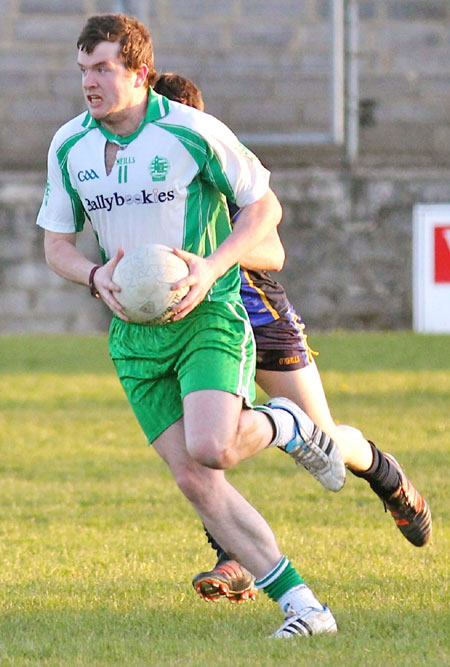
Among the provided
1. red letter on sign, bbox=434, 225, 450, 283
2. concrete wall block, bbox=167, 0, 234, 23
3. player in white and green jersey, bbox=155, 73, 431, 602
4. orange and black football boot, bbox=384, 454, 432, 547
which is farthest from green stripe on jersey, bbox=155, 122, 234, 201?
concrete wall block, bbox=167, 0, 234, 23

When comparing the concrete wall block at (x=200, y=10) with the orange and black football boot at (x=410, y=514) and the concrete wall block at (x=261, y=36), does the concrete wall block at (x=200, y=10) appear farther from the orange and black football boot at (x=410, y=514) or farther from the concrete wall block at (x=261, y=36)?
the orange and black football boot at (x=410, y=514)

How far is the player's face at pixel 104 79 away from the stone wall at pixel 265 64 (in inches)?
567

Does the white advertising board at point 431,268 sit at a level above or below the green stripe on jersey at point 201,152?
below

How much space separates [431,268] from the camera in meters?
16.5

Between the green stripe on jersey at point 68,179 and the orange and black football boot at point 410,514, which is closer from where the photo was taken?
the green stripe on jersey at point 68,179

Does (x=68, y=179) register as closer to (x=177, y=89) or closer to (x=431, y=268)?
(x=177, y=89)

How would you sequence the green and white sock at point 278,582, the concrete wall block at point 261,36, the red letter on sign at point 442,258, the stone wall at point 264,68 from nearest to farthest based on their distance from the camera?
the green and white sock at point 278,582
the red letter on sign at point 442,258
the stone wall at point 264,68
the concrete wall block at point 261,36

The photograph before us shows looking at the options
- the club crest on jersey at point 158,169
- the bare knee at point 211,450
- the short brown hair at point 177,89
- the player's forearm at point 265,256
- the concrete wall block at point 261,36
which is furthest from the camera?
the concrete wall block at point 261,36

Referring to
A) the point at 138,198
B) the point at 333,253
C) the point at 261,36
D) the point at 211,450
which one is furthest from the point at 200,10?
the point at 211,450

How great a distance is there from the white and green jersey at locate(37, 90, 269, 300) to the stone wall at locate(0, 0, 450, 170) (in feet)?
46.9

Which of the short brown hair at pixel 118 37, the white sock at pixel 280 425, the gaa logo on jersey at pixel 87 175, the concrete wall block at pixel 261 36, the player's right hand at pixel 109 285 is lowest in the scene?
the white sock at pixel 280 425

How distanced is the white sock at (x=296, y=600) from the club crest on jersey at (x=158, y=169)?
146 centimetres

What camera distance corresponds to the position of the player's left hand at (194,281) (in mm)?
4477

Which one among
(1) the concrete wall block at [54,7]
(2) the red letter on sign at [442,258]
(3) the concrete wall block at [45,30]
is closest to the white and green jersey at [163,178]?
(2) the red letter on sign at [442,258]
